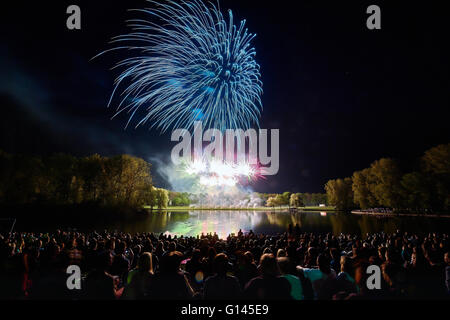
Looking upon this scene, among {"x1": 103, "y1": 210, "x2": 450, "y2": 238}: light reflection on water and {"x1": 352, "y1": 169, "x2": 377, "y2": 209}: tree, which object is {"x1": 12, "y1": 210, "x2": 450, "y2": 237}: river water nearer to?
{"x1": 103, "y1": 210, "x2": 450, "y2": 238}: light reflection on water

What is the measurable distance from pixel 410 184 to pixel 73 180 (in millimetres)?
82107

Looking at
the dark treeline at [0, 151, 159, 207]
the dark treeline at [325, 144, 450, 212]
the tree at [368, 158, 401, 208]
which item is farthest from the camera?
the tree at [368, 158, 401, 208]

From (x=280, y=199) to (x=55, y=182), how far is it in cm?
16424

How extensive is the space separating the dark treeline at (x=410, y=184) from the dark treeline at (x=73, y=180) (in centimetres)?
6463

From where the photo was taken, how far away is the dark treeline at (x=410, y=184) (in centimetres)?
4916

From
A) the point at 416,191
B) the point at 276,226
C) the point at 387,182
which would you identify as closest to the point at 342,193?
the point at 387,182

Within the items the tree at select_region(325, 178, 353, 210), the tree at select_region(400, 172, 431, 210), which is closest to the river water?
the tree at select_region(400, 172, 431, 210)

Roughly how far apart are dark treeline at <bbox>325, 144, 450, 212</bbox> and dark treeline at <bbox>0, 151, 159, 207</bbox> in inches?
2544

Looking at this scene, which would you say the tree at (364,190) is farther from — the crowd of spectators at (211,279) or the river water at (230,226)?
the crowd of spectators at (211,279)

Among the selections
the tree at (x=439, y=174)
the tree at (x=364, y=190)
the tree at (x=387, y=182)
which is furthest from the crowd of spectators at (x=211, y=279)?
the tree at (x=364, y=190)

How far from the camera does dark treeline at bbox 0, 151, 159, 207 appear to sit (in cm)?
4434

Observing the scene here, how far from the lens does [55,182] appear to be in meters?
52.9
